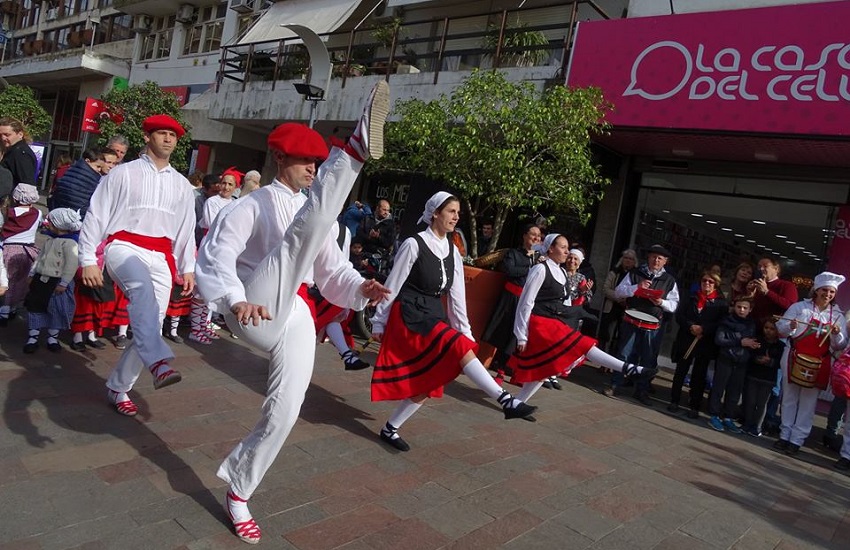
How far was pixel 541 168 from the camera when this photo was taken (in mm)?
8492

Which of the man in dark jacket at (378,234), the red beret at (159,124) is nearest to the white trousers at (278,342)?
the red beret at (159,124)

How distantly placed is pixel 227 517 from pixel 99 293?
321 cm

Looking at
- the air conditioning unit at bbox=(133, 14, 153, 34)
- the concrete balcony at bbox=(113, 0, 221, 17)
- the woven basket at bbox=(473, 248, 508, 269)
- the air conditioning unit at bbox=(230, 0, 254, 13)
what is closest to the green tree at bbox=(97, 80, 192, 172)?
the air conditioning unit at bbox=(230, 0, 254, 13)

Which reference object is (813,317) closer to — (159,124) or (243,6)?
(159,124)

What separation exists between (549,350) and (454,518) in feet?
8.38

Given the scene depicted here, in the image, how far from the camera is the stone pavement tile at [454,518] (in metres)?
3.39

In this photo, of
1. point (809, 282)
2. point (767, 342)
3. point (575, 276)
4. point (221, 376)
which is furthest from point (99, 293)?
point (809, 282)

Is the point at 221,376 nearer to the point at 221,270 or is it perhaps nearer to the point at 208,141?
the point at 221,270

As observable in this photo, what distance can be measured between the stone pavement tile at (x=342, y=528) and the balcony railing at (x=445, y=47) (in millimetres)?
8506

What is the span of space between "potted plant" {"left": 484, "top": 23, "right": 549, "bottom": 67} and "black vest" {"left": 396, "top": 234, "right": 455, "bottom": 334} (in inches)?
303

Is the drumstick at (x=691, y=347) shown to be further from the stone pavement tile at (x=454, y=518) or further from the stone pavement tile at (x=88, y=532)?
the stone pavement tile at (x=88, y=532)

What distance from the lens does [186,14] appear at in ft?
78.2

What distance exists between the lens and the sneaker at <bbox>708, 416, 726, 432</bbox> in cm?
692

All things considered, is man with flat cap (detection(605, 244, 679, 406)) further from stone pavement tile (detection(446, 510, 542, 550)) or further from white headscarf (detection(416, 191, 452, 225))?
stone pavement tile (detection(446, 510, 542, 550))
